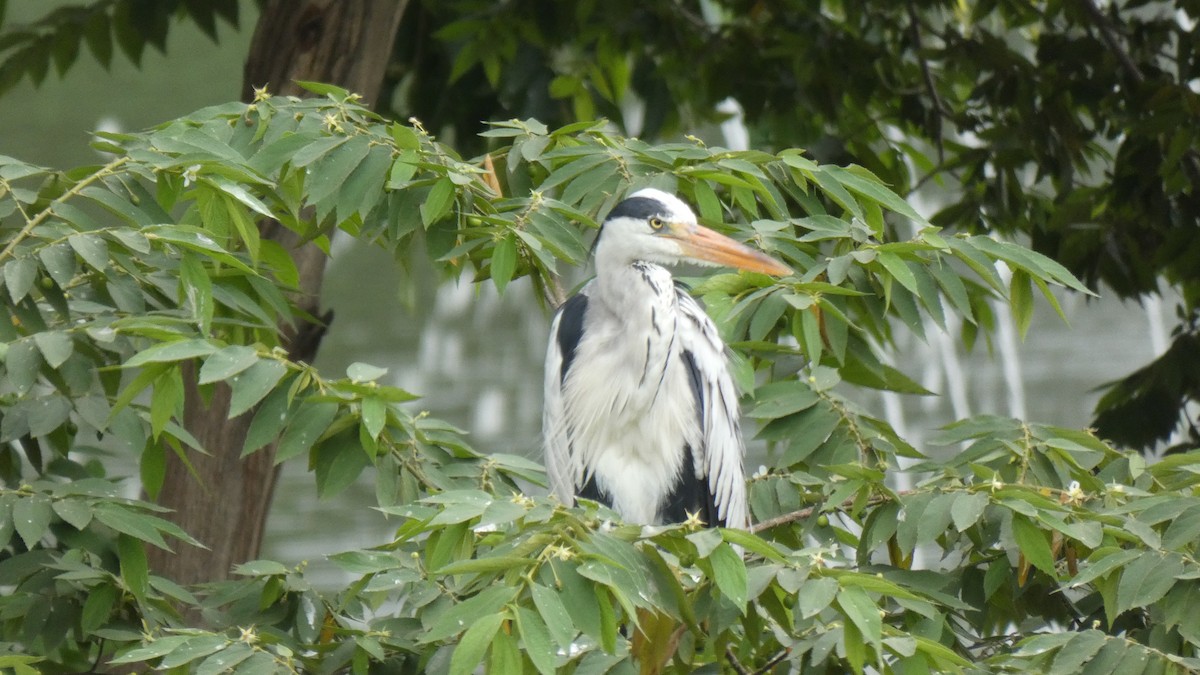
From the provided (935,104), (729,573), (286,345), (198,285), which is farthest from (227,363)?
(935,104)

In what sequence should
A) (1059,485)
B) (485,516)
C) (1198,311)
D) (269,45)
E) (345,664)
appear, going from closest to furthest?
1. (485,516)
2. (345,664)
3. (1059,485)
4. (269,45)
5. (1198,311)

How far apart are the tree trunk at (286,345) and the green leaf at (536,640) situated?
2.12m

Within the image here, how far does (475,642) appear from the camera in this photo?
163 cm

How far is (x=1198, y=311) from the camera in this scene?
15.1 ft

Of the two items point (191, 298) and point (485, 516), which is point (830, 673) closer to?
point (485, 516)

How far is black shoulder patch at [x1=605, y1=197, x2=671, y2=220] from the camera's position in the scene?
2838 mm

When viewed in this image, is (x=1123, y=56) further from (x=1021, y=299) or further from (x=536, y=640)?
(x=536, y=640)

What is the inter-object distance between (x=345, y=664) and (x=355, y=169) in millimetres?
858

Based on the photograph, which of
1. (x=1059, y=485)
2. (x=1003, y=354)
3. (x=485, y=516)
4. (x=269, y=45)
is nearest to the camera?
(x=485, y=516)

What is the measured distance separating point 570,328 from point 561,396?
164mm

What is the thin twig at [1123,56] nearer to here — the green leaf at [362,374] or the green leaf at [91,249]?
the green leaf at [362,374]

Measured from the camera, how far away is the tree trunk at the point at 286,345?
3672 millimetres

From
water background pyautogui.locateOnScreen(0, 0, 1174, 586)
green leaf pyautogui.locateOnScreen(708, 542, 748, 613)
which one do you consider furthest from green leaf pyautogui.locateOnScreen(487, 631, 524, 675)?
water background pyautogui.locateOnScreen(0, 0, 1174, 586)

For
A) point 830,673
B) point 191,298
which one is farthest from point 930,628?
point 191,298
